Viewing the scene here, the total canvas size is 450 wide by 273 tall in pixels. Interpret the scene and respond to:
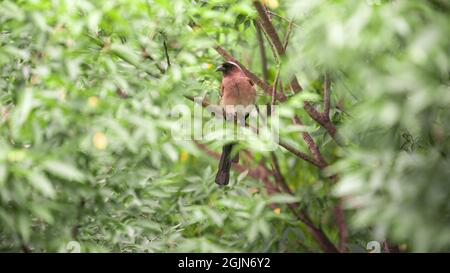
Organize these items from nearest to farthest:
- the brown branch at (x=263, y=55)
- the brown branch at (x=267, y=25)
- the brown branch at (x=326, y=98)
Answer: the brown branch at (x=267, y=25) < the brown branch at (x=326, y=98) < the brown branch at (x=263, y=55)

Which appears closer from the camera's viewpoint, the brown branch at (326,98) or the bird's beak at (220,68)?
the brown branch at (326,98)

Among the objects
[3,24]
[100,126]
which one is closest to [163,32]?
[3,24]

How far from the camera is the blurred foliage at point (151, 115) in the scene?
7.13 ft

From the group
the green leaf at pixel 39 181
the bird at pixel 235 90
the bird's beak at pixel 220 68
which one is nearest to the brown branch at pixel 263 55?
the bird at pixel 235 90

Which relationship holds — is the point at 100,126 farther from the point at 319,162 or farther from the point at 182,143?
the point at 319,162

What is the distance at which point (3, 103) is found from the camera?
9.84 feet

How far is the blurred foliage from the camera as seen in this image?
2174 mm

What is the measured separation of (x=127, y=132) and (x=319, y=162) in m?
1.94

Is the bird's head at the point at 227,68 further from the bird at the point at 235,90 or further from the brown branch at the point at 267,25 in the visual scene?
the brown branch at the point at 267,25

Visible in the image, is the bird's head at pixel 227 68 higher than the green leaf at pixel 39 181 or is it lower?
higher

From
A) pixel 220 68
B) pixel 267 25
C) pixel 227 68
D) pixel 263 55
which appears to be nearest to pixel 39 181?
pixel 267 25

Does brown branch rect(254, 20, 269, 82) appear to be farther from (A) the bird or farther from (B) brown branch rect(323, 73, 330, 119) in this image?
(B) brown branch rect(323, 73, 330, 119)

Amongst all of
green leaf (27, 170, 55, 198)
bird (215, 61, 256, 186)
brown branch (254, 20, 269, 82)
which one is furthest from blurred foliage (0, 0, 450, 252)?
bird (215, 61, 256, 186)
